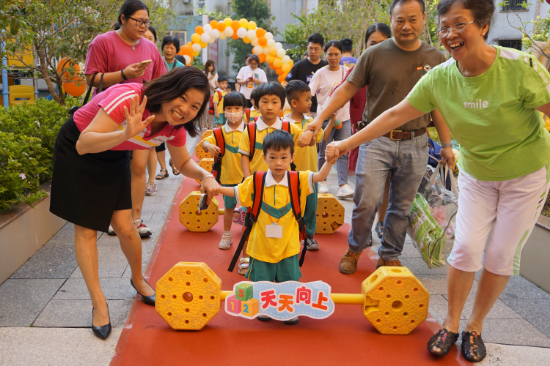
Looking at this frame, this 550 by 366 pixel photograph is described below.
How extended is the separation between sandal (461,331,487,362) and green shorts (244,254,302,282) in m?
1.04

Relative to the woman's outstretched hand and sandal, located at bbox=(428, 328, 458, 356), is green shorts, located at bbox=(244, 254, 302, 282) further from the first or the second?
the woman's outstretched hand

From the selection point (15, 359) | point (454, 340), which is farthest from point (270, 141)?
point (15, 359)

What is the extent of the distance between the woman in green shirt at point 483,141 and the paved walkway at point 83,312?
0.44 m

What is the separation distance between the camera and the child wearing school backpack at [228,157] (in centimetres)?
417

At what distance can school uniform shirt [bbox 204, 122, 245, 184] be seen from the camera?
165 inches

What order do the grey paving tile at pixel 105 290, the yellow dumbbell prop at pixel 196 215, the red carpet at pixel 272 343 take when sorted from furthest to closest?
the yellow dumbbell prop at pixel 196 215
the grey paving tile at pixel 105 290
the red carpet at pixel 272 343

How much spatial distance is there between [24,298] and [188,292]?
1212 millimetres

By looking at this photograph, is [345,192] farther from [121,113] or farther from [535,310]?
[121,113]

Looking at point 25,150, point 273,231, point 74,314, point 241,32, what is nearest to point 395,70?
point 273,231

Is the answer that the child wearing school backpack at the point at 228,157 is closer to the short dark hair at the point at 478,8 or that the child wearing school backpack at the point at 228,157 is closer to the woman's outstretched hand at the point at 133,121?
the woman's outstretched hand at the point at 133,121

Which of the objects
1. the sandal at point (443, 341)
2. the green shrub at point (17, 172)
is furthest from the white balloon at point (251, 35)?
the sandal at point (443, 341)

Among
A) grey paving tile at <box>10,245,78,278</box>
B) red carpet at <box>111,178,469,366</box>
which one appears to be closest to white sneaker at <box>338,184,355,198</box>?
red carpet at <box>111,178,469,366</box>

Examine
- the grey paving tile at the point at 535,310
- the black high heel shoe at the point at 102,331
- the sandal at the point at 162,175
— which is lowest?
the sandal at the point at 162,175

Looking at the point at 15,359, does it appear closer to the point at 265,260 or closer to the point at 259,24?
the point at 265,260
